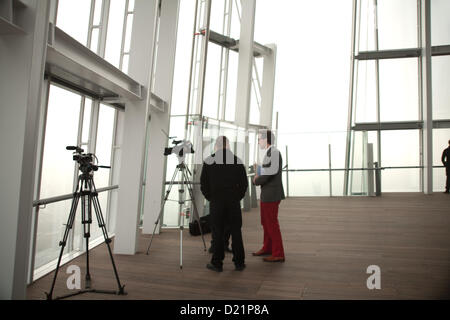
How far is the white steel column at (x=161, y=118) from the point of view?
629 cm

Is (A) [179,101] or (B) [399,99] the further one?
(B) [399,99]

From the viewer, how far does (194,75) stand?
26.9 ft

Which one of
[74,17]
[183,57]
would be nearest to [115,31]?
[74,17]

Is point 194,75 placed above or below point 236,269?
above

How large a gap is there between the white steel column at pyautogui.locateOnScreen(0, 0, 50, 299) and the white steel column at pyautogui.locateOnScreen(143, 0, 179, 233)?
364cm

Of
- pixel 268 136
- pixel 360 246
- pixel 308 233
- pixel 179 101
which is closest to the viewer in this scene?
pixel 268 136

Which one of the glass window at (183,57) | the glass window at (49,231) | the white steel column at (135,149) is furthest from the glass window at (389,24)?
the glass window at (49,231)

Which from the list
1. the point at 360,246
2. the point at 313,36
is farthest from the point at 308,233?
the point at 313,36

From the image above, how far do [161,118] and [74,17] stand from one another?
2.22 m

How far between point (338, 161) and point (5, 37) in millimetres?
11053

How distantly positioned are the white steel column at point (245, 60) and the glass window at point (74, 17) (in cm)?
506

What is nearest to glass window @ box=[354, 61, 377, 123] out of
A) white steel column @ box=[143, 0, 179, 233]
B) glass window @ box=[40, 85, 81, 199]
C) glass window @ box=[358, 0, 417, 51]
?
glass window @ box=[358, 0, 417, 51]
